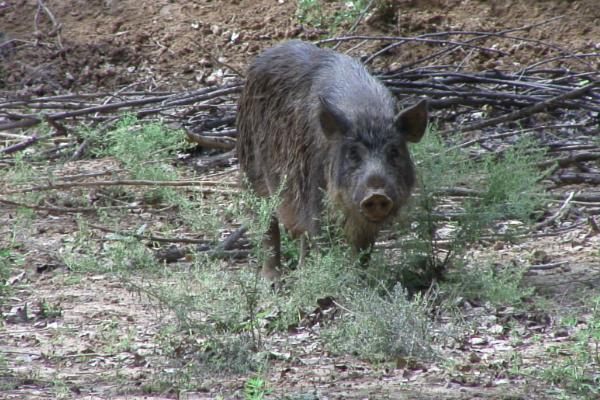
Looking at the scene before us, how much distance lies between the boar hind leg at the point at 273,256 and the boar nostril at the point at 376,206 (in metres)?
1.32

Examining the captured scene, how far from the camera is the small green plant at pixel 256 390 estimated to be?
447 centimetres

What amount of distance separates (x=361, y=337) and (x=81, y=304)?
84.3 inches

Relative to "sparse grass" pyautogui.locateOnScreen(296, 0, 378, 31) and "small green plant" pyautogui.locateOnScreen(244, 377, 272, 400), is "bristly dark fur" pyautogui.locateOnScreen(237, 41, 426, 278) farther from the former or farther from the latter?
"sparse grass" pyautogui.locateOnScreen(296, 0, 378, 31)

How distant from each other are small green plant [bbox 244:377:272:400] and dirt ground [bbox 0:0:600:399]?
0.25ft

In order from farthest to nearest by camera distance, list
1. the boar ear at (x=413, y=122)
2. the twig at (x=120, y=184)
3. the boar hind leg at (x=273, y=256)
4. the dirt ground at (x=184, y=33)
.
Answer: the dirt ground at (x=184, y=33) < the twig at (x=120, y=184) < the boar hind leg at (x=273, y=256) < the boar ear at (x=413, y=122)

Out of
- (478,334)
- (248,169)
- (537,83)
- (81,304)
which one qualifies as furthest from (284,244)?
(537,83)

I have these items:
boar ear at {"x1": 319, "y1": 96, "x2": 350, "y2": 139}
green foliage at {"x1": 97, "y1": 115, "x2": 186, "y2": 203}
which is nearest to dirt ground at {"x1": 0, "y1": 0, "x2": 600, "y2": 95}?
green foliage at {"x1": 97, "y1": 115, "x2": 186, "y2": 203}

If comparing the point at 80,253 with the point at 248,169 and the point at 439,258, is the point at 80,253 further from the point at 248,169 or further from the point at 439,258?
the point at 439,258

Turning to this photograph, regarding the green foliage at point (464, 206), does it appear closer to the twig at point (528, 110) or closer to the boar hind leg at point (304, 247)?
the boar hind leg at point (304, 247)

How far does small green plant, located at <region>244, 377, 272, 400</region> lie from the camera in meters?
4.47

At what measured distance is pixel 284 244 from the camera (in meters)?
Answer: 7.66

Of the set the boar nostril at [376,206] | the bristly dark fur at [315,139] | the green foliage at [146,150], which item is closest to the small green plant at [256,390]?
the boar nostril at [376,206]

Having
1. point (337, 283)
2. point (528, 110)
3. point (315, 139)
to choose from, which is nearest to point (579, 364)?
point (337, 283)

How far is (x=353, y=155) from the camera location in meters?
6.18
